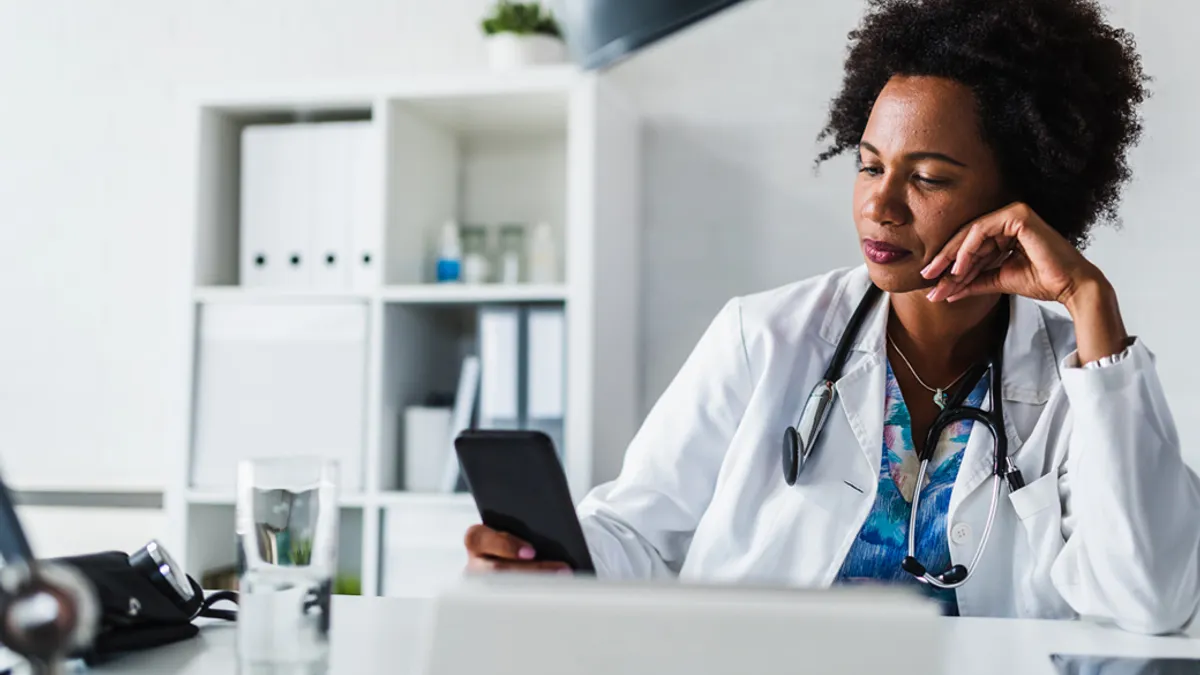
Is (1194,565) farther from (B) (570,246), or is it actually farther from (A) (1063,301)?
(B) (570,246)

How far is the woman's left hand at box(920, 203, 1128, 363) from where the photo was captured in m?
1.22

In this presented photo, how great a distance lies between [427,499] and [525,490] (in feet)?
3.79

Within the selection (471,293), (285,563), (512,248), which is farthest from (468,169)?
(285,563)

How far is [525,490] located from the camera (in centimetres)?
91

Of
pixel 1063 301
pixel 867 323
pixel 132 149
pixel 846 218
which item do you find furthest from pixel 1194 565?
pixel 132 149

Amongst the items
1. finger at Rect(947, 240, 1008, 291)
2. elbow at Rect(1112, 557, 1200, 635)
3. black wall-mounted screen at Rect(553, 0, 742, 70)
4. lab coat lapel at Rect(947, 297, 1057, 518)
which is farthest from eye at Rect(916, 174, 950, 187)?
black wall-mounted screen at Rect(553, 0, 742, 70)

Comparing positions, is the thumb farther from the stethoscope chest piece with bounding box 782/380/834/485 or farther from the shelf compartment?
the shelf compartment

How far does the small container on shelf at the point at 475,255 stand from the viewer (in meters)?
2.16

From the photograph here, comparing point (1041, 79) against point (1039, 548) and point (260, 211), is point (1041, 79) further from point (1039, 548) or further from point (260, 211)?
point (260, 211)

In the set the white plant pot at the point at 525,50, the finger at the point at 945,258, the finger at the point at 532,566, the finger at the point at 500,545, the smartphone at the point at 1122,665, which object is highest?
the white plant pot at the point at 525,50

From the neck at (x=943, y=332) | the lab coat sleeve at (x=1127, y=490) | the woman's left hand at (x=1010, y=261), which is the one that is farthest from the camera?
the neck at (x=943, y=332)

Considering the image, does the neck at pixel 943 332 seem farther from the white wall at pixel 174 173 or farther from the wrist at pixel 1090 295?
the white wall at pixel 174 173

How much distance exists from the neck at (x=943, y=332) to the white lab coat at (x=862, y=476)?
0.14 ft

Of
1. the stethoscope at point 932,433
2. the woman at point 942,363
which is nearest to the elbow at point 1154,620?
the woman at point 942,363
